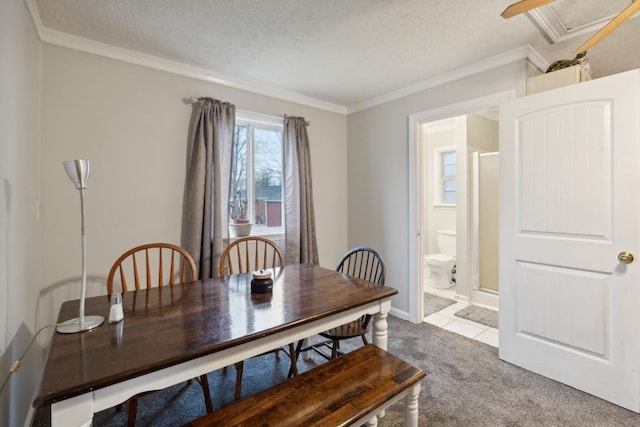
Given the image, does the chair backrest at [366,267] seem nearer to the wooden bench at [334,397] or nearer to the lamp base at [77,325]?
the wooden bench at [334,397]

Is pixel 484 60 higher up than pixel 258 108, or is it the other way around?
pixel 484 60

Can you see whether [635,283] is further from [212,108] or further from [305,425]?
[212,108]

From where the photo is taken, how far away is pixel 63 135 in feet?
6.95

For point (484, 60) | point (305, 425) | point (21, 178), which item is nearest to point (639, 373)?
point (305, 425)

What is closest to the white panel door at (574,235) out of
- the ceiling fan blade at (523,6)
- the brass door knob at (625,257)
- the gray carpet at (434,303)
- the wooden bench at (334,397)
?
the brass door knob at (625,257)

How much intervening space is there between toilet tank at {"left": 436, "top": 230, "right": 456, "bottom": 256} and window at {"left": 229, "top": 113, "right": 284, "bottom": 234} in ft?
8.63

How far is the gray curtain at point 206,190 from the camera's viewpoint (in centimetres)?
253

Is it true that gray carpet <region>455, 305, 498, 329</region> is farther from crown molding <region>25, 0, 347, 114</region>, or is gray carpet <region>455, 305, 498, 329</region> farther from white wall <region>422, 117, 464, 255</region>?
crown molding <region>25, 0, 347, 114</region>

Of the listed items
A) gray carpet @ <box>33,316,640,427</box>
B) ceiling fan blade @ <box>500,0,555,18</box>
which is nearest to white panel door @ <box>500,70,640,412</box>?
gray carpet @ <box>33,316,640,427</box>

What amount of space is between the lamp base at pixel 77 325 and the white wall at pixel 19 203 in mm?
288

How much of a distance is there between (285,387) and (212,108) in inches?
90.1

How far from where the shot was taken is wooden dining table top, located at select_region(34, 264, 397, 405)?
93cm

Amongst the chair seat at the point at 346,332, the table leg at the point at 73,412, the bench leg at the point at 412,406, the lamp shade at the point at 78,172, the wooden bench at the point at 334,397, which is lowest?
the bench leg at the point at 412,406

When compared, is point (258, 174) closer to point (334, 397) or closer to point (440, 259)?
point (334, 397)
